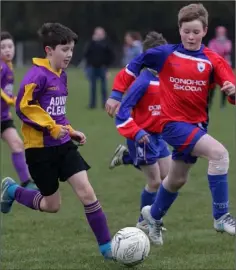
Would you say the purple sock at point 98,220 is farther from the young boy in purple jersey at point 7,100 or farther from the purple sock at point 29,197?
the young boy in purple jersey at point 7,100

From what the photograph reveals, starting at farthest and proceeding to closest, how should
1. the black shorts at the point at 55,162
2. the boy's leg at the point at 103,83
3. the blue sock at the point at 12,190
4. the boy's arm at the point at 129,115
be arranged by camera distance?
the boy's leg at the point at 103,83
the blue sock at the point at 12,190
the boy's arm at the point at 129,115
the black shorts at the point at 55,162

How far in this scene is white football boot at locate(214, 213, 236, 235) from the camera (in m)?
5.69

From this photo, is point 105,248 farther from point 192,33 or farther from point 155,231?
point 192,33

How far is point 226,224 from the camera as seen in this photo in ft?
18.8

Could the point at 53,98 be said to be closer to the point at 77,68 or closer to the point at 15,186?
the point at 15,186

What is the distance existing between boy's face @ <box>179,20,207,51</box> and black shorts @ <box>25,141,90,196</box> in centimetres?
Answer: 123

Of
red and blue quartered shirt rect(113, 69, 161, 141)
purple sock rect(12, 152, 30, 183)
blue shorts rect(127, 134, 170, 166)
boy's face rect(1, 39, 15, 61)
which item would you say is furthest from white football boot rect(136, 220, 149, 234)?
boy's face rect(1, 39, 15, 61)

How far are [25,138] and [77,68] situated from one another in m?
36.8

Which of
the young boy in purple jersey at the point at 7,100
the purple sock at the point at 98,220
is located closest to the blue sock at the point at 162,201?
the purple sock at the point at 98,220

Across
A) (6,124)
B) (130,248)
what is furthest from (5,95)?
(130,248)

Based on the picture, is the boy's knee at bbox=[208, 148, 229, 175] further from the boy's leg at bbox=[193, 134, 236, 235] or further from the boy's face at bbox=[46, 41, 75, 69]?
the boy's face at bbox=[46, 41, 75, 69]

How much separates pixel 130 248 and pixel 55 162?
36.5 inches

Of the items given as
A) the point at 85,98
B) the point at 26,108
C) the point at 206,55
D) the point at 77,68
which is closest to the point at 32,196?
the point at 26,108

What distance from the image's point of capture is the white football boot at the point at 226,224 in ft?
18.7
